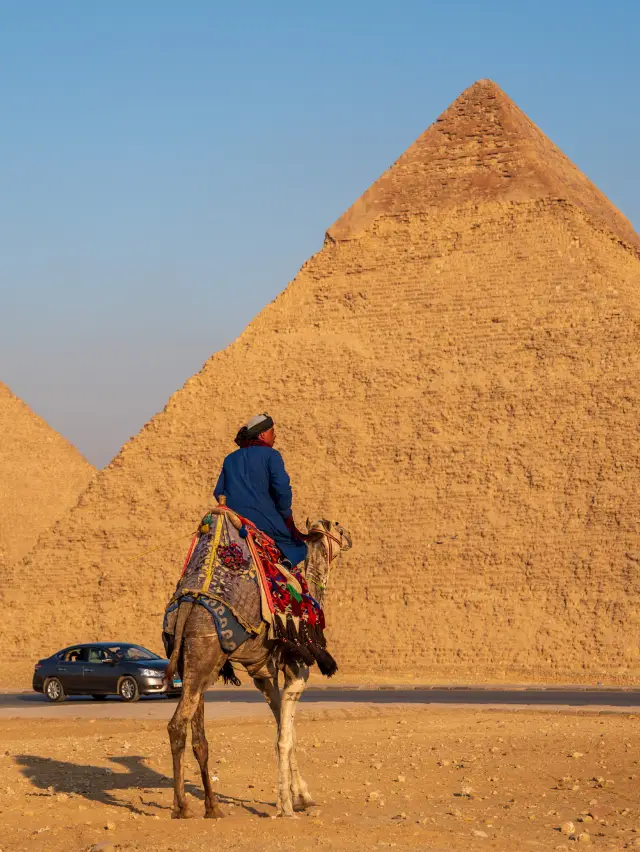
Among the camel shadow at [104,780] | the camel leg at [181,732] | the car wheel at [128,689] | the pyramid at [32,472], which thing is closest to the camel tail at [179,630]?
the camel leg at [181,732]

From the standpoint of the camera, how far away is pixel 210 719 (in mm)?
22688

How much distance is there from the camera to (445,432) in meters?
52.6

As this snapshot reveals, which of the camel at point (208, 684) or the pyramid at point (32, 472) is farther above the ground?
the pyramid at point (32, 472)

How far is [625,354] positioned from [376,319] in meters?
11.0

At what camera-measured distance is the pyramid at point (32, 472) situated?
252 feet

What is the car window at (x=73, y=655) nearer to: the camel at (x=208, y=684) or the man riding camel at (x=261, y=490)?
the camel at (x=208, y=684)

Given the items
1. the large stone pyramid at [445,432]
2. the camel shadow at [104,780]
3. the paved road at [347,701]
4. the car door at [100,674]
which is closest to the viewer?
the camel shadow at [104,780]

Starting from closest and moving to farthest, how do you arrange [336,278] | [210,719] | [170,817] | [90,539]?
[170,817]
[210,719]
[90,539]
[336,278]

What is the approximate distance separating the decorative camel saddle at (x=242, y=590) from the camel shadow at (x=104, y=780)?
150 centimetres

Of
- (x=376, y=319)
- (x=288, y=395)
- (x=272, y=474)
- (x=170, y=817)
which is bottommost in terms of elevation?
(x=170, y=817)

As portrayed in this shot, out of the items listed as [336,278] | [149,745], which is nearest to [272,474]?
[149,745]

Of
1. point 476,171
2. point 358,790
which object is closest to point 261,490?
point 358,790

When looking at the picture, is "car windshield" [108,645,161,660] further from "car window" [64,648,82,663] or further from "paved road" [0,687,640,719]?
"paved road" [0,687,640,719]

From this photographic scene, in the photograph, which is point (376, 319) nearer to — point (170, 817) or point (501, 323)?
point (501, 323)
